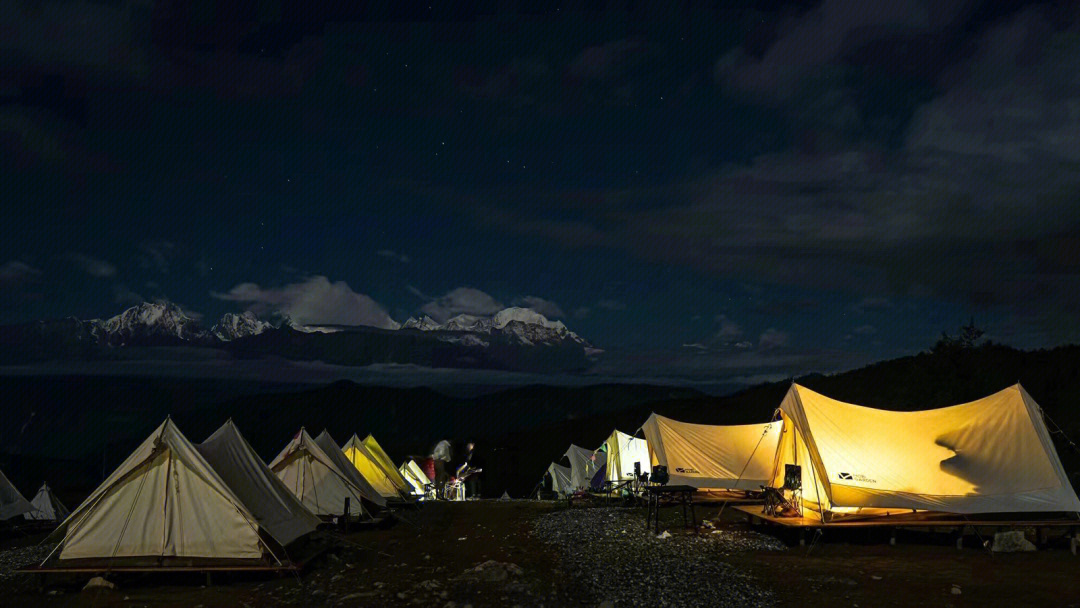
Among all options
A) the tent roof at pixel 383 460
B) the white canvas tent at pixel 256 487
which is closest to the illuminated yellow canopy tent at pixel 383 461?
the tent roof at pixel 383 460

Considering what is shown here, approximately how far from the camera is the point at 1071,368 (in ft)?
155

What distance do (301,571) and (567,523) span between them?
28.2ft

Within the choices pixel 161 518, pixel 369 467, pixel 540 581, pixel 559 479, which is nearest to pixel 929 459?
pixel 540 581

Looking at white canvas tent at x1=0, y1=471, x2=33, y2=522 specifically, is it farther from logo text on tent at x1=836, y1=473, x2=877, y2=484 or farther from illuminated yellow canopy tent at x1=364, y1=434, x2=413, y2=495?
logo text on tent at x1=836, y1=473, x2=877, y2=484

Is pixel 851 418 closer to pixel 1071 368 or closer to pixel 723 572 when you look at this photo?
pixel 723 572

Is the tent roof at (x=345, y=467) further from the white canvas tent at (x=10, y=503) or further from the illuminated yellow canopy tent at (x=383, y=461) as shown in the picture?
the white canvas tent at (x=10, y=503)

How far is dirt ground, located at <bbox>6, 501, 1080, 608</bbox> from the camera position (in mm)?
10641

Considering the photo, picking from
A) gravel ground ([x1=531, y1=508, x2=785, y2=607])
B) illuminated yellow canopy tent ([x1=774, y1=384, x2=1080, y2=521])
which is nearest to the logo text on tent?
illuminated yellow canopy tent ([x1=774, y1=384, x2=1080, y2=521])

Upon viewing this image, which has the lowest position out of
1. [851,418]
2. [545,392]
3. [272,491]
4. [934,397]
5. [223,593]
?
[223,593]

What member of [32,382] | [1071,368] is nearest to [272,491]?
[1071,368]

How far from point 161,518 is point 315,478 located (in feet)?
22.2

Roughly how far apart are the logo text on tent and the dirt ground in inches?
47.7

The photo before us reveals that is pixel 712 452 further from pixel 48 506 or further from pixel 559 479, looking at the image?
pixel 48 506

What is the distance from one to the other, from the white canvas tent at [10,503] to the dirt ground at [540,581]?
33.7 feet
